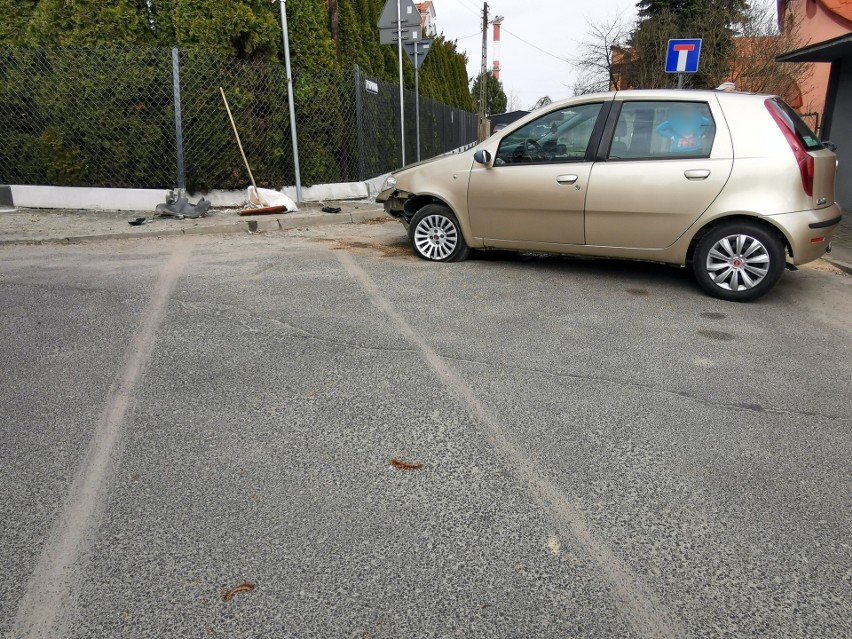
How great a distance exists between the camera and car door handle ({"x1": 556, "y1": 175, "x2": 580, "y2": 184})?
20.0 feet

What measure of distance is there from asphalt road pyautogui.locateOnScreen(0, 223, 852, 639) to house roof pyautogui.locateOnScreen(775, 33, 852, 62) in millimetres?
5971

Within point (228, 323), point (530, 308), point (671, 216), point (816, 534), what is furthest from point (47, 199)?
point (816, 534)

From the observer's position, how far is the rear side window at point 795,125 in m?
5.59

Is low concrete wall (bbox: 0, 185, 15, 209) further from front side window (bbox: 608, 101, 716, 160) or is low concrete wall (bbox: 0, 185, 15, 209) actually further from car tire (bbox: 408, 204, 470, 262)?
front side window (bbox: 608, 101, 716, 160)

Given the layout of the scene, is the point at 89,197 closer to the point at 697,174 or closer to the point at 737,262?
the point at 697,174

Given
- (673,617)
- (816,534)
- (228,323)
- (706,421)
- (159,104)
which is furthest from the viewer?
(159,104)

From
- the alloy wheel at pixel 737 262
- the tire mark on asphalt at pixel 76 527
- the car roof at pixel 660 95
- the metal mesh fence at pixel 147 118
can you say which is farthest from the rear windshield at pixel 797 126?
the metal mesh fence at pixel 147 118

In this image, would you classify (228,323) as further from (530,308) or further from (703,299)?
(703,299)

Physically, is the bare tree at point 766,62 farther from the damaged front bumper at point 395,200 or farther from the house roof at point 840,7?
the damaged front bumper at point 395,200

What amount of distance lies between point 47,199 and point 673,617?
11.7 metres

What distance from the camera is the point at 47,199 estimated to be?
36.0 ft

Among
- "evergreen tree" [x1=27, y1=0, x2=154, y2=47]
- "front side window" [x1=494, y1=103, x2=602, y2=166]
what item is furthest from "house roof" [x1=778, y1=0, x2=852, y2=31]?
"evergreen tree" [x1=27, y1=0, x2=154, y2=47]

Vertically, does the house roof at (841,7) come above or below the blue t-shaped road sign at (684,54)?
above

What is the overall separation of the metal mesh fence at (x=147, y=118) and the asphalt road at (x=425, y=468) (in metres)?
5.87
